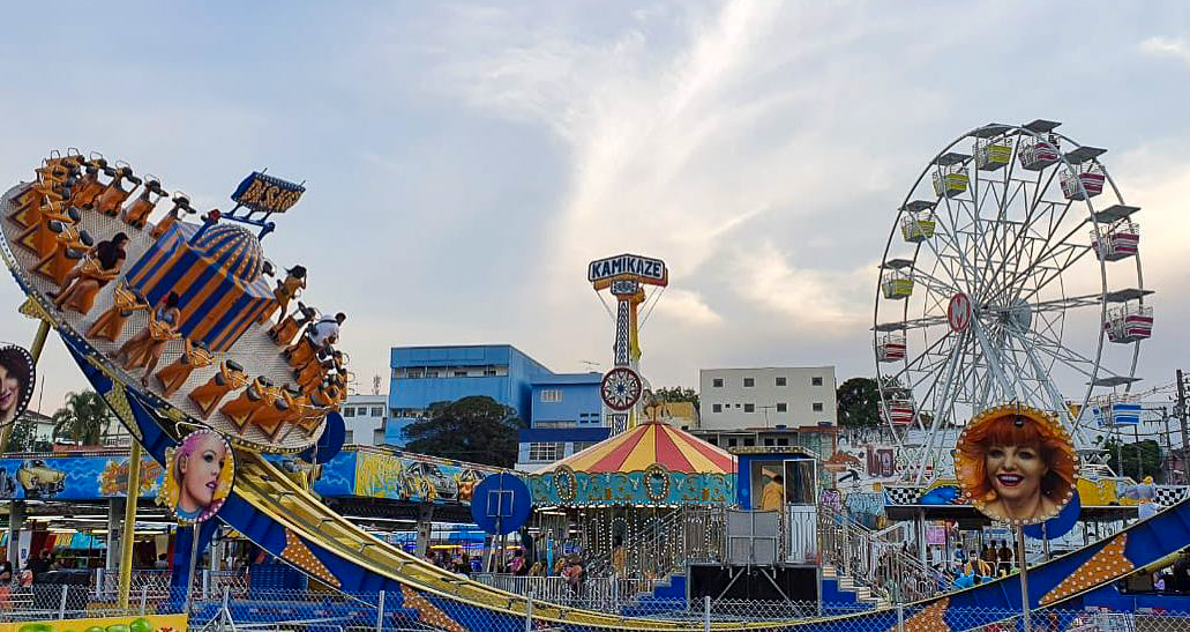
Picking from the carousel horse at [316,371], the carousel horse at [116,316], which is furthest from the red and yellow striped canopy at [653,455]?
the carousel horse at [116,316]

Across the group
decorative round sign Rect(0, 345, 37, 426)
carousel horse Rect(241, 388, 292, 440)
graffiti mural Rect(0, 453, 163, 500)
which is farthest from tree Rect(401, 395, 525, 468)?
decorative round sign Rect(0, 345, 37, 426)

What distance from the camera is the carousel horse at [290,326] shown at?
56.5ft

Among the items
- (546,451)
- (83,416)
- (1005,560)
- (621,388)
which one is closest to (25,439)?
(83,416)

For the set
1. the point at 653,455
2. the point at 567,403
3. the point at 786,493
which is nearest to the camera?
the point at 786,493

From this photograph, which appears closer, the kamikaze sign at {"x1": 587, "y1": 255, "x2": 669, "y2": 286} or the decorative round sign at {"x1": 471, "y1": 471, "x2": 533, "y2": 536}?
the decorative round sign at {"x1": 471, "y1": 471, "x2": 533, "y2": 536}

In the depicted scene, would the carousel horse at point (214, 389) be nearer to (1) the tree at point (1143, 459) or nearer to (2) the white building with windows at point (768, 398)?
(2) the white building with windows at point (768, 398)

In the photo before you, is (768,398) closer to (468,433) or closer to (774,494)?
(468,433)

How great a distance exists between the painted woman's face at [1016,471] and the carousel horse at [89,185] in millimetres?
12583

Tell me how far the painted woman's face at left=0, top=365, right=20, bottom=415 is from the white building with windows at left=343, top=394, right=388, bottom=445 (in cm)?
6529

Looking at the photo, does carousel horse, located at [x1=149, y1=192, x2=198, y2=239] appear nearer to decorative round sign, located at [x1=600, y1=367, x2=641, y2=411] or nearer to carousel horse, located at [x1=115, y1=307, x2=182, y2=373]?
carousel horse, located at [x1=115, y1=307, x2=182, y2=373]

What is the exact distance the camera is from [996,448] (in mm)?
9289

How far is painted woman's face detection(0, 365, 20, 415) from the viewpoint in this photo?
1083 cm

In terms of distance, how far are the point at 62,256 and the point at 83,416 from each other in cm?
4514

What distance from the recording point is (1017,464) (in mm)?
9203
